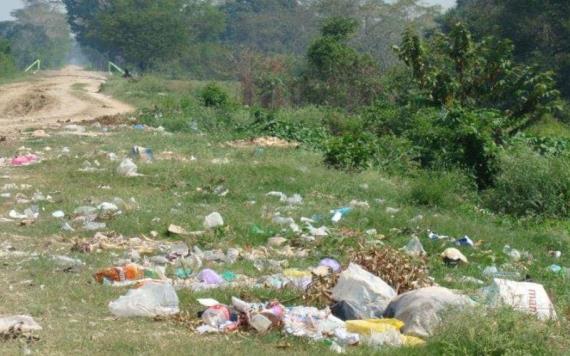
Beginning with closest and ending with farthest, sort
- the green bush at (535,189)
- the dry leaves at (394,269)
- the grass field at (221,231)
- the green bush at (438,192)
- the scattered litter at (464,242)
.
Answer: the grass field at (221,231), the dry leaves at (394,269), the scattered litter at (464,242), the green bush at (438,192), the green bush at (535,189)

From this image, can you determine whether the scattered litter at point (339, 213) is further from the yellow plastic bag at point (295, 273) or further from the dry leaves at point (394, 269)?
the dry leaves at point (394, 269)

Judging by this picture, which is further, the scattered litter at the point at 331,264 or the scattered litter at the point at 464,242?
the scattered litter at the point at 464,242

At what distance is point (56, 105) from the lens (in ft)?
72.2

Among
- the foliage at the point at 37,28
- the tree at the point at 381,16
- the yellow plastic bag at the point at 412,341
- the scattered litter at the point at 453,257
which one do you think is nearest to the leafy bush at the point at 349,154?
the scattered litter at the point at 453,257

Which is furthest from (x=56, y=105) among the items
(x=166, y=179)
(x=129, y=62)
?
(x=129, y=62)

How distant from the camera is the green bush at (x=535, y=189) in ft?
33.0

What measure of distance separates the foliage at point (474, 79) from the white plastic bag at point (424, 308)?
9.29 metres

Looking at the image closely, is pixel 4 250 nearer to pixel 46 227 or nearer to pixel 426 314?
pixel 46 227

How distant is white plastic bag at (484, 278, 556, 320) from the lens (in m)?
5.07

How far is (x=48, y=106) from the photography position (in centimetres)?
2195

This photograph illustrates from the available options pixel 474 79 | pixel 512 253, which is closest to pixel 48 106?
pixel 474 79

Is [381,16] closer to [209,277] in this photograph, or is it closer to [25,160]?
[25,160]

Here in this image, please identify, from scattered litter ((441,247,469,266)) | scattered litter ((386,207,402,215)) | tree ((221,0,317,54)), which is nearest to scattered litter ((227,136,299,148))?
scattered litter ((386,207,402,215))

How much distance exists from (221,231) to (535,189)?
4191 millimetres
